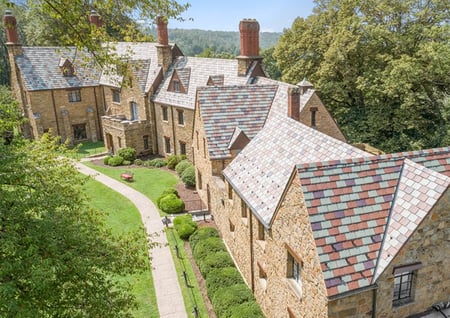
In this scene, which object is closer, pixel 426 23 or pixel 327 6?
pixel 426 23

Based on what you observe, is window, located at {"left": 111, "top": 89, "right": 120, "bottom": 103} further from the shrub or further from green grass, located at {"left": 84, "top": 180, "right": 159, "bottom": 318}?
green grass, located at {"left": 84, "top": 180, "right": 159, "bottom": 318}

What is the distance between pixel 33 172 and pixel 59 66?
40.0 m

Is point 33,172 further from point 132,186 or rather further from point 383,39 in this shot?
point 383,39

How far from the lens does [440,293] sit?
1257 centimetres

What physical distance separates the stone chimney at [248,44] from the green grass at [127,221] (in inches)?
632

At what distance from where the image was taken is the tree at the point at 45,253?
29.9ft

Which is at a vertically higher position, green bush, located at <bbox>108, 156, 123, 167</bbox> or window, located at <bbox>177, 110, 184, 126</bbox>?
window, located at <bbox>177, 110, 184, 126</bbox>

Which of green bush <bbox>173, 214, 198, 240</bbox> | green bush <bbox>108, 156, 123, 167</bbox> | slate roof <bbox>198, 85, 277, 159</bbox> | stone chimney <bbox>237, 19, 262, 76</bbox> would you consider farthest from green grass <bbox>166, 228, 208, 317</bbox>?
stone chimney <bbox>237, 19, 262, 76</bbox>

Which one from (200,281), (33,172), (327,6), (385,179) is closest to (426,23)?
(327,6)

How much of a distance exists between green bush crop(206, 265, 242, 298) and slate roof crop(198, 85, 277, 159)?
27.6 feet

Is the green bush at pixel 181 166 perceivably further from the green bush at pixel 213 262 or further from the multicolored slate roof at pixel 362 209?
the multicolored slate roof at pixel 362 209

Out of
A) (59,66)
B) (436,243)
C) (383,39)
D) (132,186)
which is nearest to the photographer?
(436,243)

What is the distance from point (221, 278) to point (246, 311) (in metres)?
2.85

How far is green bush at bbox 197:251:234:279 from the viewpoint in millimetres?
19578
